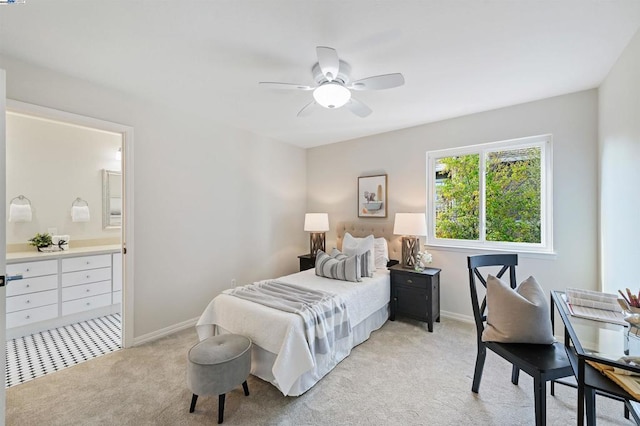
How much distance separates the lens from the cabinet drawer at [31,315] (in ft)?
9.56

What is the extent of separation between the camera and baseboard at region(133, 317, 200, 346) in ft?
9.25

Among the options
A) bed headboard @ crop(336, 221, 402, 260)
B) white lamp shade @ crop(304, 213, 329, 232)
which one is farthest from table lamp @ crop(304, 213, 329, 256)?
bed headboard @ crop(336, 221, 402, 260)

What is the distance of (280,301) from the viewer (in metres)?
2.37

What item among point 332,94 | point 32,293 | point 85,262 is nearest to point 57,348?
point 32,293

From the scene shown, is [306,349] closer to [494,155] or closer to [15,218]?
[494,155]

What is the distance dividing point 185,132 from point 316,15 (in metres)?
2.29

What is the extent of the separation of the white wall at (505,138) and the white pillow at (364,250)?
2.17 ft

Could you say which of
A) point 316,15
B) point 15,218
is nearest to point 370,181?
point 316,15

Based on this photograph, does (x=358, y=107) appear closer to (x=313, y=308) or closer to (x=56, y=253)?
(x=313, y=308)

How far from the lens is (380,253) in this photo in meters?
3.69

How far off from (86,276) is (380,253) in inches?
154

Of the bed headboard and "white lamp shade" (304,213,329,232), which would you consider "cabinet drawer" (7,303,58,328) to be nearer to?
"white lamp shade" (304,213,329,232)

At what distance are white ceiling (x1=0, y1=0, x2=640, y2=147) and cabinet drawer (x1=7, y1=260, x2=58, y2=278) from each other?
225 cm

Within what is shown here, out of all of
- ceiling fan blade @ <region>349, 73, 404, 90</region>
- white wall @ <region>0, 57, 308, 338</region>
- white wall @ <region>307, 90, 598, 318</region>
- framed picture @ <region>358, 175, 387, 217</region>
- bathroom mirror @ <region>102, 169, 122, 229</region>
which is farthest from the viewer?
bathroom mirror @ <region>102, 169, 122, 229</region>
